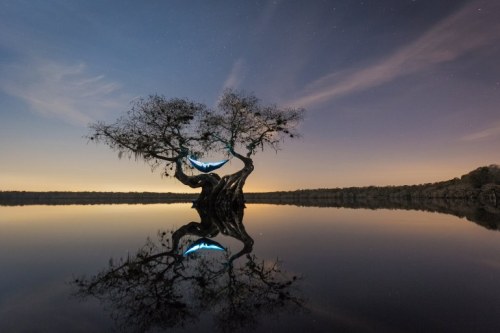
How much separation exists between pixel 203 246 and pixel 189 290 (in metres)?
4.20

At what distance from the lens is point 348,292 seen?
4.65 metres

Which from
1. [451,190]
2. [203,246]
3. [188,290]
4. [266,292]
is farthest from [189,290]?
[451,190]

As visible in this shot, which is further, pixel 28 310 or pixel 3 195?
pixel 3 195

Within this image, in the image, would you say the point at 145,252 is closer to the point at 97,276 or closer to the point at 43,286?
the point at 97,276

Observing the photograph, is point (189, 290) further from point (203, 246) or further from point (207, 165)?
point (207, 165)

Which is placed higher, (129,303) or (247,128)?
(247,128)

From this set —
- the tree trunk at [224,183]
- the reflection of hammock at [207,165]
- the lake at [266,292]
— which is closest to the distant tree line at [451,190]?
the tree trunk at [224,183]

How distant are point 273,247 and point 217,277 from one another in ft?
11.8

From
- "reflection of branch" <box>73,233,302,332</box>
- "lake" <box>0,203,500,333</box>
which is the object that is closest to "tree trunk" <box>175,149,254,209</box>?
"lake" <box>0,203,500,333</box>

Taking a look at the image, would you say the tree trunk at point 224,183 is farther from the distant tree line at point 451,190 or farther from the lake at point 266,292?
the distant tree line at point 451,190

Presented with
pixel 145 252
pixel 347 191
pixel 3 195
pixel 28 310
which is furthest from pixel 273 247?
pixel 3 195

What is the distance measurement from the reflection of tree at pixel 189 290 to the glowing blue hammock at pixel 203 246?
98 cm

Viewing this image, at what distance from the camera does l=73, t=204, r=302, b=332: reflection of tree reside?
12.3 feet

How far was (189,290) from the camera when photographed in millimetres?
4770
